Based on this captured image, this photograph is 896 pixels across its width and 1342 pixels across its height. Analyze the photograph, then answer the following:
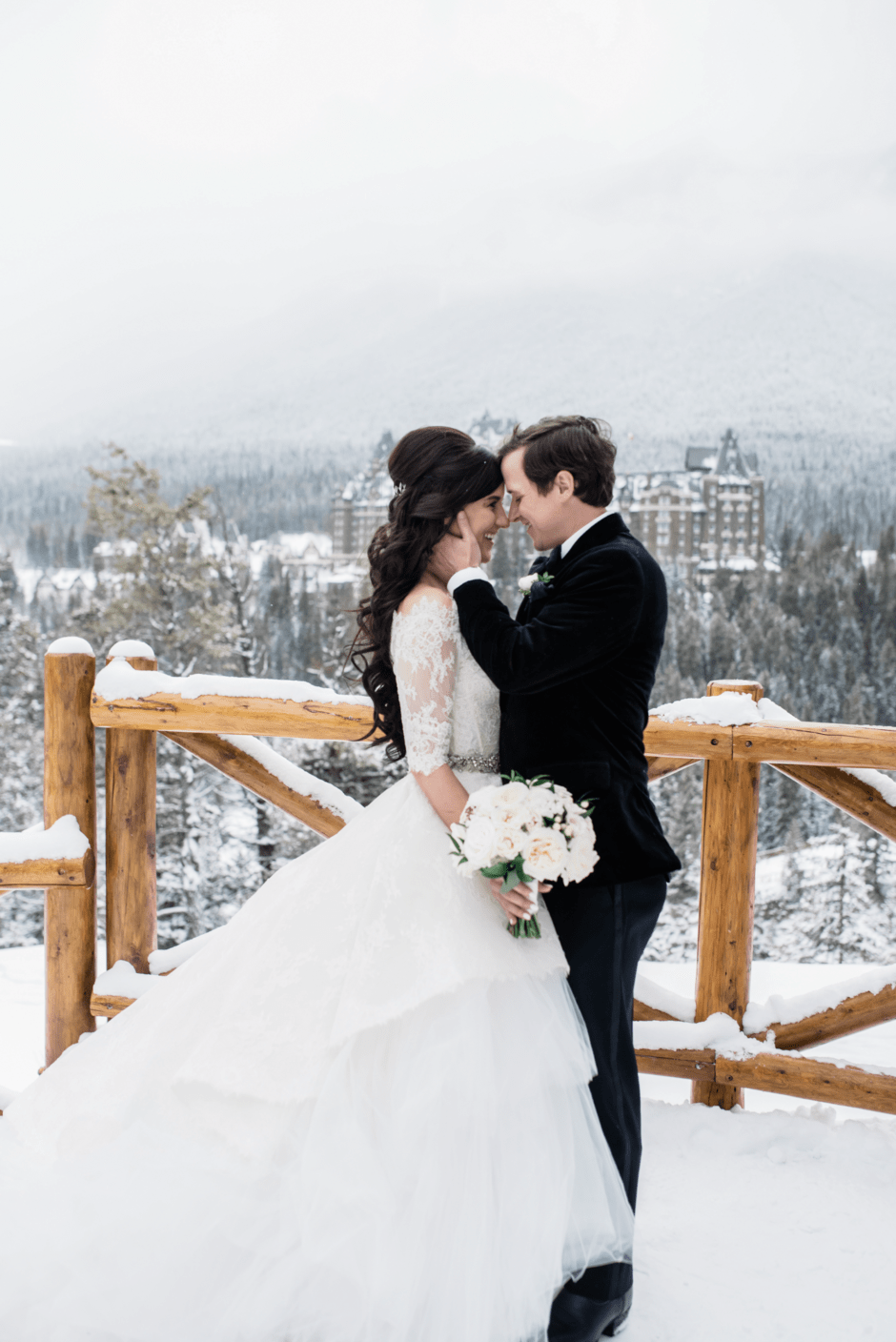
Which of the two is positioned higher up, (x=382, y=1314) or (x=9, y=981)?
(x=382, y=1314)

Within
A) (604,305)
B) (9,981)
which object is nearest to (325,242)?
(604,305)

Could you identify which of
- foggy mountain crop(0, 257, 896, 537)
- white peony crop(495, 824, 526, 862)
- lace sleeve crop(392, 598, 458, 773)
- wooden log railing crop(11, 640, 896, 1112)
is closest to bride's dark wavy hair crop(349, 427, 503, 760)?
lace sleeve crop(392, 598, 458, 773)

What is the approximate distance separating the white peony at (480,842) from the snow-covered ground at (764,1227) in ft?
3.88

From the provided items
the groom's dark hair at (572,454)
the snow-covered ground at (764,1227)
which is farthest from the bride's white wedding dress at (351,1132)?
the snow-covered ground at (764,1227)

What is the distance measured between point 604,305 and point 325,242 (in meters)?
12.0

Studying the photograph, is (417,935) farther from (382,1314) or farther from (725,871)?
(725,871)

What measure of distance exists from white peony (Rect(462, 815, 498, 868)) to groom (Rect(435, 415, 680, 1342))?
13cm

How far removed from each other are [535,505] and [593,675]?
37 centimetres

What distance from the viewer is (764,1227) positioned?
7.88 feet

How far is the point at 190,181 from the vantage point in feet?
123

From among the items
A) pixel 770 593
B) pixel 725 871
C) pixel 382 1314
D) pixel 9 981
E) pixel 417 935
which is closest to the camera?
A: pixel 382 1314

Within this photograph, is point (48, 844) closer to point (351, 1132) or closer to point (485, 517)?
point (351, 1132)

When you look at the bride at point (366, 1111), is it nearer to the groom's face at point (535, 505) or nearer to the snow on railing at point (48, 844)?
the groom's face at point (535, 505)

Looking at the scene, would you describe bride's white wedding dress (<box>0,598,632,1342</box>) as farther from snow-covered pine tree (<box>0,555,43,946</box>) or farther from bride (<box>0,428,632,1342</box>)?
snow-covered pine tree (<box>0,555,43,946</box>)
